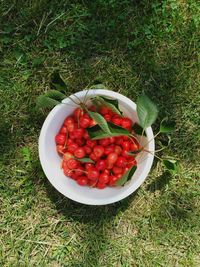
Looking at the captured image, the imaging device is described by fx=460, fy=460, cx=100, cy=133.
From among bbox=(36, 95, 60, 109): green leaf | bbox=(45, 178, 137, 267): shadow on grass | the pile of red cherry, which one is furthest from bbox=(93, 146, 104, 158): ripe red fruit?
bbox=(45, 178, 137, 267): shadow on grass

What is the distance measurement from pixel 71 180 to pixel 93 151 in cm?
18

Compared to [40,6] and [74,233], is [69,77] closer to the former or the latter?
[40,6]

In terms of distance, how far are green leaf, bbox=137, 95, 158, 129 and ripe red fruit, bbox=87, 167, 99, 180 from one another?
268 mm

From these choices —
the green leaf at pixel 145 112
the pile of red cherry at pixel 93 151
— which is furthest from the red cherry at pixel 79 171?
the green leaf at pixel 145 112

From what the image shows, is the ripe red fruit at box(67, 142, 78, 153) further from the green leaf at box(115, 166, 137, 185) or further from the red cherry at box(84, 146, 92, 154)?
the green leaf at box(115, 166, 137, 185)

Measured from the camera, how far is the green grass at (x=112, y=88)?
2.04 m

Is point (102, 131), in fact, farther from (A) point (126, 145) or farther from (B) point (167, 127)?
(B) point (167, 127)

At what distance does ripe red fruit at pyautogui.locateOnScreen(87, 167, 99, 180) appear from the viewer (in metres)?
1.80

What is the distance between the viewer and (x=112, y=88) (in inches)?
80.8

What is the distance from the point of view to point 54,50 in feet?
6.75

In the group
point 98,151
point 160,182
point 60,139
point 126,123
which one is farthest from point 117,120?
point 160,182

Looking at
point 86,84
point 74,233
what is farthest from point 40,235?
point 86,84

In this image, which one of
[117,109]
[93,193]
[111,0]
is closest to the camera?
[117,109]

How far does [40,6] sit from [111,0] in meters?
0.32
